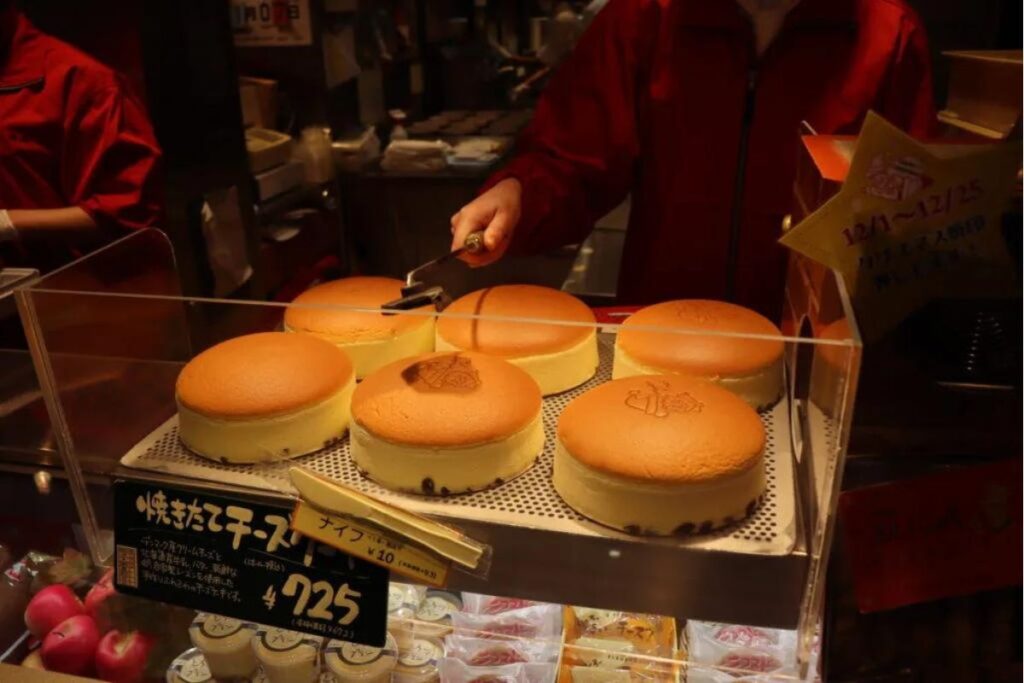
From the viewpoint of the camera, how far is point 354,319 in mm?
1287

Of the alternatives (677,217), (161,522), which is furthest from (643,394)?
(677,217)

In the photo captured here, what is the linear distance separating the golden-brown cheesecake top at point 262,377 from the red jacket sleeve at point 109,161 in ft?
2.75

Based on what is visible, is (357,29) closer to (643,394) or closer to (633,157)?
(633,157)

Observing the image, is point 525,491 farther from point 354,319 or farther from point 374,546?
point 354,319

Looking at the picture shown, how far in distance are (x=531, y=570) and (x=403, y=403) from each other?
0.87 feet

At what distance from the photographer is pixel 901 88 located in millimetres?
1706

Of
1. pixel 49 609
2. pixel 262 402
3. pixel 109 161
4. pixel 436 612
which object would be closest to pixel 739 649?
pixel 436 612

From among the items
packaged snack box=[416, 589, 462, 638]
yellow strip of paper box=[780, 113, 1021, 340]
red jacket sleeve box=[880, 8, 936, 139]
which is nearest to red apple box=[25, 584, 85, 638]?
packaged snack box=[416, 589, 462, 638]

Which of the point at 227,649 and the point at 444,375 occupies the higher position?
the point at 444,375

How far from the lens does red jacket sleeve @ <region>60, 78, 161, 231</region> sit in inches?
70.8

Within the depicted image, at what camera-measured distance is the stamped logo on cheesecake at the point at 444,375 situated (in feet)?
3.48

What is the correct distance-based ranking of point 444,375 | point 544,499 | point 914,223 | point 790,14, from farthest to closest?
point 790,14
point 444,375
point 544,499
point 914,223

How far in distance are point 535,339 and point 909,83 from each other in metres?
1.07

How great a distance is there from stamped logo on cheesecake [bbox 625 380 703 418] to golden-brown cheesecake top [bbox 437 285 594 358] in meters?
0.19
